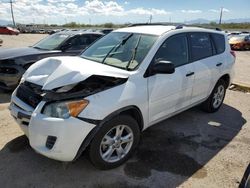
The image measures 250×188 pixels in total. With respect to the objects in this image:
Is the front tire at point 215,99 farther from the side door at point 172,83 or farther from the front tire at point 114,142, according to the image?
the front tire at point 114,142

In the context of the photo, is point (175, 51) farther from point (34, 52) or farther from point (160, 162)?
point (34, 52)

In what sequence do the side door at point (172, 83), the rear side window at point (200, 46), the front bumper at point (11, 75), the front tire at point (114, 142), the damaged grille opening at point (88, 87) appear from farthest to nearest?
1. the front bumper at point (11, 75)
2. the rear side window at point (200, 46)
3. the side door at point (172, 83)
4. the front tire at point (114, 142)
5. the damaged grille opening at point (88, 87)

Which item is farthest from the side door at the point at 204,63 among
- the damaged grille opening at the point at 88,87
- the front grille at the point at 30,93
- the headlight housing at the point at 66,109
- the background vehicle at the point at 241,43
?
the background vehicle at the point at 241,43

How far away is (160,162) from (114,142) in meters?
0.73

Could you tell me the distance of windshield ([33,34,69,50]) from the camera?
701cm

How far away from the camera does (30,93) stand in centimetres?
330

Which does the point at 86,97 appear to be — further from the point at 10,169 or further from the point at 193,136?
the point at 193,136

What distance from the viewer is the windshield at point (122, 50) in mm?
3512

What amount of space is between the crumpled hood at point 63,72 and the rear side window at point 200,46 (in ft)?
5.34

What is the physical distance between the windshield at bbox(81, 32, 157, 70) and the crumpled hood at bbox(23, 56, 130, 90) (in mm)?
209

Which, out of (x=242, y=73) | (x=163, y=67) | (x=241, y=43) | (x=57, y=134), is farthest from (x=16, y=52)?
(x=241, y=43)

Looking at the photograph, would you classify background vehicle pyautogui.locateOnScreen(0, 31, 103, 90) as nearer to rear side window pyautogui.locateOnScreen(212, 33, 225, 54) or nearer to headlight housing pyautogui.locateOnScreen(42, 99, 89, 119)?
headlight housing pyautogui.locateOnScreen(42, 99, 89, 119)

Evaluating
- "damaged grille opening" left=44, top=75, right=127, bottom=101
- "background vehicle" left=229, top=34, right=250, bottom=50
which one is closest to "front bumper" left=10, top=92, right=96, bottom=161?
"damaged grille opening" left=44, top=75, right=127, bottom=101

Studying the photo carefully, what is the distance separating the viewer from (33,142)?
2914 mm
